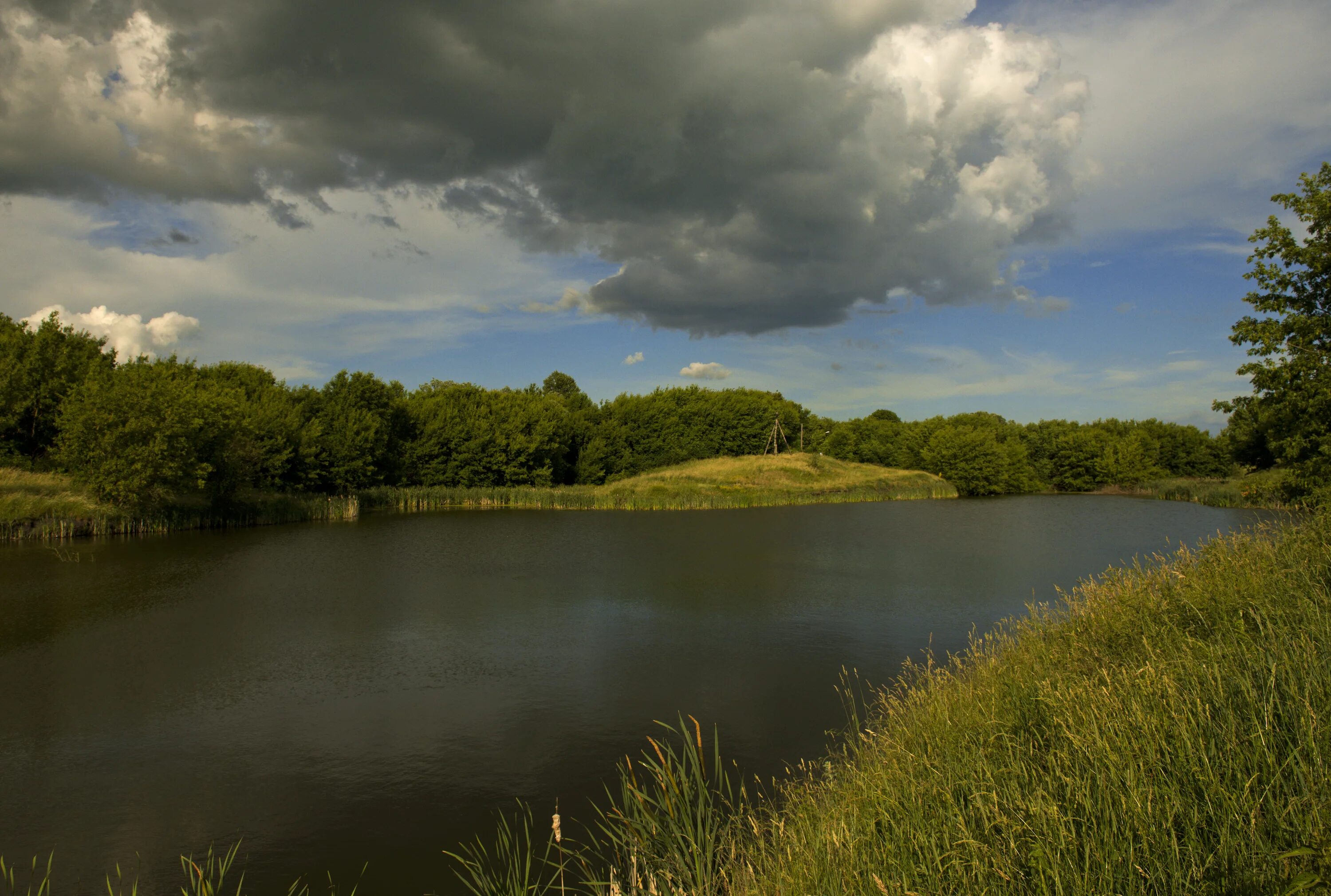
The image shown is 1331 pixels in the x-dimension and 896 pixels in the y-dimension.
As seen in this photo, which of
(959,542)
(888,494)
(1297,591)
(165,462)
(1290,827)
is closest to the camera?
(1290,827)

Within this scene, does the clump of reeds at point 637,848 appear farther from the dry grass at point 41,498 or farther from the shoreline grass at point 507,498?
the shoreline grass at point 507,498

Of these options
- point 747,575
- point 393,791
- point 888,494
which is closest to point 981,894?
point 393,791

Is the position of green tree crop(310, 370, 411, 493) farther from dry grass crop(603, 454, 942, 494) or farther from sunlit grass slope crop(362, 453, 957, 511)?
dry grass crop(603, 454, 942, 494)

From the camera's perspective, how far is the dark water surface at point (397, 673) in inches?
233

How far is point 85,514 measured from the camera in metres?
23.2

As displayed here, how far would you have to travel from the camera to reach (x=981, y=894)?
105 inches

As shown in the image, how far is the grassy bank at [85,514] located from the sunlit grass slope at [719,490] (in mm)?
7294

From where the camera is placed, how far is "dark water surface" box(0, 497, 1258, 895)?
233 inches

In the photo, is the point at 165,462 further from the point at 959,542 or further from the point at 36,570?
the point at 959,542

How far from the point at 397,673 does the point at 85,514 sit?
20432 mm

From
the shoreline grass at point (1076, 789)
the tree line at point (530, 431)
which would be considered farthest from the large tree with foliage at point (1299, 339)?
the shoreline grass at point (1076, 789)

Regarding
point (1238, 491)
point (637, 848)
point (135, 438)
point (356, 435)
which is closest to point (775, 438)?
point (1238, 491)

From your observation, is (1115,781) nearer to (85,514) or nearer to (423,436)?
(85,514)

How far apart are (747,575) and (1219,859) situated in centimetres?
1438
